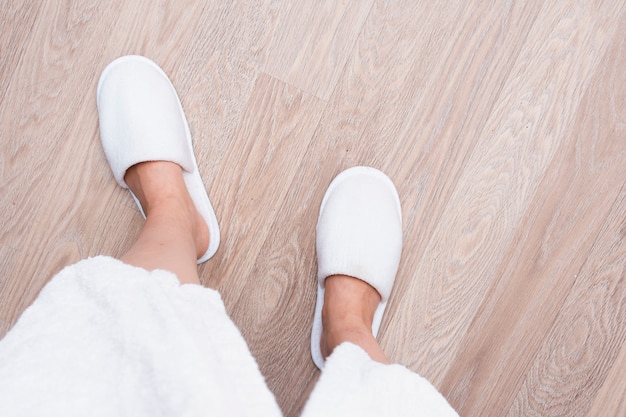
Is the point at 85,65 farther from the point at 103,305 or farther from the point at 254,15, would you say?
the point at 103,305

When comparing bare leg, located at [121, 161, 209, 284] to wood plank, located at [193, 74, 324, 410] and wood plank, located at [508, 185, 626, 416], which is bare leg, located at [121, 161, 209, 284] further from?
wood plank, located at [508, 185, 626, 416]

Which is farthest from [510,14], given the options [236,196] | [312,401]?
[312,401]

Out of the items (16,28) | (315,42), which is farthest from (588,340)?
(16,28)

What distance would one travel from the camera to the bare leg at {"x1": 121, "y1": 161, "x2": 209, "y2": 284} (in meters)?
0.73

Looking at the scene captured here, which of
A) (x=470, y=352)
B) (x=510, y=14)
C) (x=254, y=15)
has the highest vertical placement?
(x=510, y=14)

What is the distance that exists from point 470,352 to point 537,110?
400 mm

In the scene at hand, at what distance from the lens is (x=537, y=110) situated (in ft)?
2.83

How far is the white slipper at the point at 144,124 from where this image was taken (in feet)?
2.73

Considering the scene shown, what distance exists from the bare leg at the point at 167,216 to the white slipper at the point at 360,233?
0.63 ft

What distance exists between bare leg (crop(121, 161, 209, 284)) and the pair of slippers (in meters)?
0.02

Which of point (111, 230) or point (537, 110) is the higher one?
point (537, 110)

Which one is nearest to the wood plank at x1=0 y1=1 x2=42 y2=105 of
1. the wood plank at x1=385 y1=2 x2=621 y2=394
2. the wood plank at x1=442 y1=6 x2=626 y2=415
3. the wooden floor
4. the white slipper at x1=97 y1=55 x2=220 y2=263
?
the wooden floor

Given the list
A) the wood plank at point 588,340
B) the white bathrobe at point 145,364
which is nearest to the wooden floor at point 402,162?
the wood plank at point 588,340

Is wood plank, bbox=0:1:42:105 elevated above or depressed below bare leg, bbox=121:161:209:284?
above
